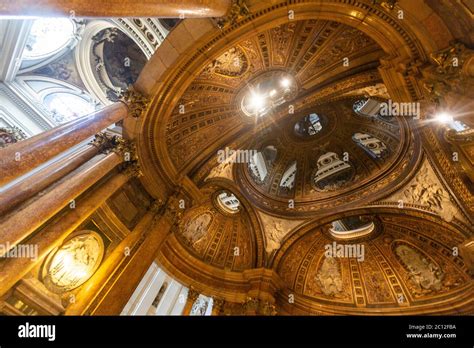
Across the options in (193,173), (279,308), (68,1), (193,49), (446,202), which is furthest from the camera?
(279,308)

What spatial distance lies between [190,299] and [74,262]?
5.62m

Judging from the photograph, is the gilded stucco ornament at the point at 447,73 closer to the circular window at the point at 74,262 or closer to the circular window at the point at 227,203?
the circular window at the point at 74,262

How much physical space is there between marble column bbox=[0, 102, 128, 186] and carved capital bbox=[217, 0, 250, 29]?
11.4 feet

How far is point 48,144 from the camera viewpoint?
511 cm

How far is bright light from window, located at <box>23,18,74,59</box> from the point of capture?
11.4 metres

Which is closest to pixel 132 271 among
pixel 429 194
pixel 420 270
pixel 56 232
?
pixel 56 232

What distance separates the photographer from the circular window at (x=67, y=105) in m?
11.7

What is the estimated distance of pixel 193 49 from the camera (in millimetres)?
7184

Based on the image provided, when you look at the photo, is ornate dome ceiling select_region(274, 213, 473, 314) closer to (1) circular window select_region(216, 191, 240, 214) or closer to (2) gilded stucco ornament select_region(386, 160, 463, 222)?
(2) gilded stucco ornament select_region(386, 160, 463, 222)

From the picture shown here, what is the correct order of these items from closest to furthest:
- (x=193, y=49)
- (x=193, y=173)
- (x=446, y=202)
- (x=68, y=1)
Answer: (x=68, y=1), (x=193, y=49), (x=446, y=202), (x=193, y=173)

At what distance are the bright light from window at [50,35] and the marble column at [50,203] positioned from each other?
817 centimetres

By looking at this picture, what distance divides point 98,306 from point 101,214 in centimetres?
238

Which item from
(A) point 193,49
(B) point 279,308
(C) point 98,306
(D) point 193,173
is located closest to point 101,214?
(C) point 98,306

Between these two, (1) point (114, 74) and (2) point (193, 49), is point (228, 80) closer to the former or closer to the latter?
(2) point (193, 49)
